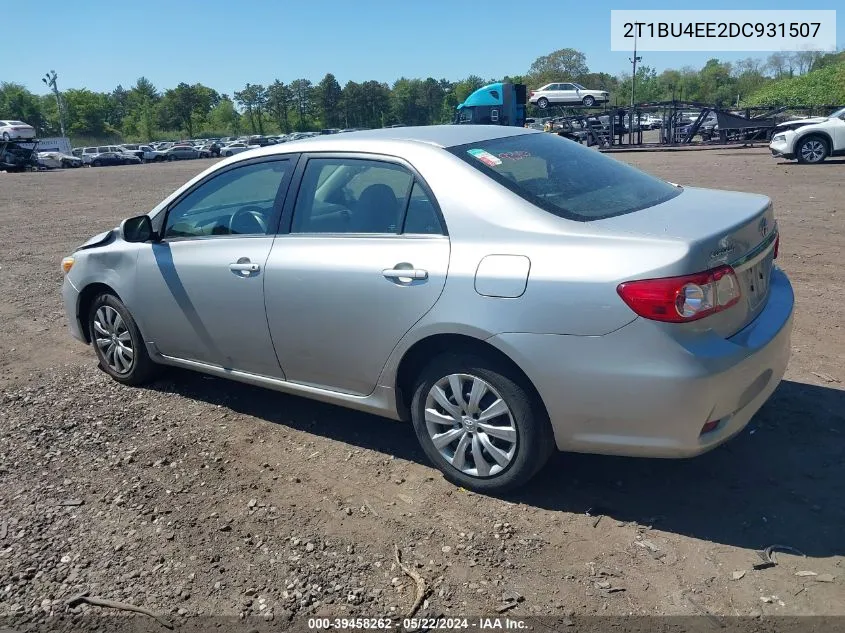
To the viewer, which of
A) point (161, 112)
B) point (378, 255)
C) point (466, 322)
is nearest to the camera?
point (466, 322)

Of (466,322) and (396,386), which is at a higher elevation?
(466,322)

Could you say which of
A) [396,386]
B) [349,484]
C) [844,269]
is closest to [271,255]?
[396,386]

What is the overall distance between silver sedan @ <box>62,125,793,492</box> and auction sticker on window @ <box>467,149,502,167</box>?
2 centimetres

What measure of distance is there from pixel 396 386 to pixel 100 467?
182 centimetres

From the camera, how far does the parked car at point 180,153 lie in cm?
6119

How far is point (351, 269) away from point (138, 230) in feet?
6.03

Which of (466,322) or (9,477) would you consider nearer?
(466,322)

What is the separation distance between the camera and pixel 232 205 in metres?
4.54

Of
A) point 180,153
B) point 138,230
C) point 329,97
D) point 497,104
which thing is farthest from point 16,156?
point 329,97

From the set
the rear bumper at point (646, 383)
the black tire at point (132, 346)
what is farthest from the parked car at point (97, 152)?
the rear bumper at point (646, 383)

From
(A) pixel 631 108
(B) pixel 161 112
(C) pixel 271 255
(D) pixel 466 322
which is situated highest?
(B) pixel 161 112

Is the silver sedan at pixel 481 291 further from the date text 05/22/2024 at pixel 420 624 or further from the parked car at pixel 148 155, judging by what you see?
the parked car at pixel 148 155

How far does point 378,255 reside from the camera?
364 centimetres

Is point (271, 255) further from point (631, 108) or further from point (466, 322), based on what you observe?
point (631, 108)
